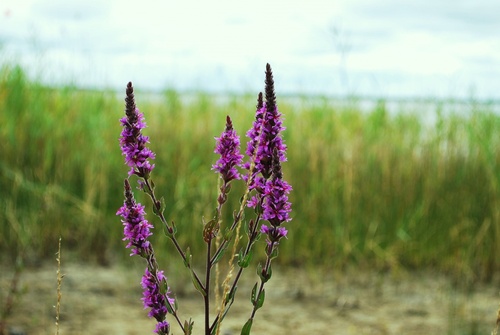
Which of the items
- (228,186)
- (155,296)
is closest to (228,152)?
(228,186)

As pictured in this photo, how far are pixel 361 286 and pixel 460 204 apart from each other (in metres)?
1.01

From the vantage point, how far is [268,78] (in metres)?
1.58

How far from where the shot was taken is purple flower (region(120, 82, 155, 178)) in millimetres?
1683

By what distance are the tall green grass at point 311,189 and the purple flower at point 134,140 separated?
2.77 metres

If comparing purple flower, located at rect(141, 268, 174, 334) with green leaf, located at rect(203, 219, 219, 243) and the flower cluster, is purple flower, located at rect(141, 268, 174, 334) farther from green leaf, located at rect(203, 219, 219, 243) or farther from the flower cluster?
the flower cluster

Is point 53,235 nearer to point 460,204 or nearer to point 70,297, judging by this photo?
point 70,297

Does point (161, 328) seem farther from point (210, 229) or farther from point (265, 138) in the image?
point (265, 138)

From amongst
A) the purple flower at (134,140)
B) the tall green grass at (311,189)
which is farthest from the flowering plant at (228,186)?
the tall green grass at (311,189)

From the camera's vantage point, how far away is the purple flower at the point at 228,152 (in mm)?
1674

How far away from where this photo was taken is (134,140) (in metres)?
1.71

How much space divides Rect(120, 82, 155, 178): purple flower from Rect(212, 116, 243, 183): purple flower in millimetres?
161

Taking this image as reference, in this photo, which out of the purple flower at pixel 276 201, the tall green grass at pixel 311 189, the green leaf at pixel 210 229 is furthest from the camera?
the tall green grass at pixel 311 189

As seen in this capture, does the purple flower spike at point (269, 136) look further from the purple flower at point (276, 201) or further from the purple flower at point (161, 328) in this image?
the purple flower at point (161, 328)

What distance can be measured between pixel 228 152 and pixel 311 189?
3280 millimetres
